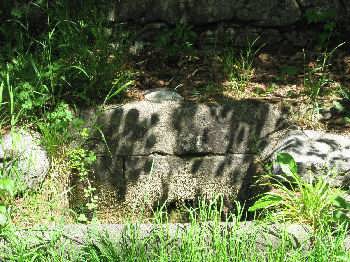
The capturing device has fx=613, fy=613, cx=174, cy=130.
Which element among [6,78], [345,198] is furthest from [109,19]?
[345,198]

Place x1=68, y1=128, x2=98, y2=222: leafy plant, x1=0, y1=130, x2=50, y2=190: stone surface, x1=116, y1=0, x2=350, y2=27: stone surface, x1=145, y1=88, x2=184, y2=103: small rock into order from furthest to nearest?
x1=116, y1=0, x2=350, y2=27: stone surface → x1=145, y1=88, x2=184, y2=103: small rock → x1=68, y1=128, x2=98, y2=222: leafy plant → x1=0, y1=130, x2=50, y2=190: stone surface

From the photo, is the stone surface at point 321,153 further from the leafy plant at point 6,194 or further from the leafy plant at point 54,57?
the leafy plant at point 6,194

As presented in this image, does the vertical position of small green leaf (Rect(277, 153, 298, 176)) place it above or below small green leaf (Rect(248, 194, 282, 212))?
above

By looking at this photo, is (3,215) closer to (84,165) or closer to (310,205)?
(84,165)

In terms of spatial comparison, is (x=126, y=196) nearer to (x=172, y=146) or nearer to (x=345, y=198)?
(x=172, y=146)

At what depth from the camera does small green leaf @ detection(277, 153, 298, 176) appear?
433 cm

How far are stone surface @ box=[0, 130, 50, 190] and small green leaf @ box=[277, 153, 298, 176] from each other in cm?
180

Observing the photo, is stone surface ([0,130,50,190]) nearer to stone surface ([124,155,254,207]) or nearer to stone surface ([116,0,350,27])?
stone surface ([124,155,254,207])

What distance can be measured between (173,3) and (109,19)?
66cm

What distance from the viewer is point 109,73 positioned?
530 centimetres

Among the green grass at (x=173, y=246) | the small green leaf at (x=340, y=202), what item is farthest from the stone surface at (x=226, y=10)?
the green grass at (x=173, y=246)

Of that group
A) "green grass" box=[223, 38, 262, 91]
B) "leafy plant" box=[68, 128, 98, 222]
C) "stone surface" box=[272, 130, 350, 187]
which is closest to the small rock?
"green grass" box=[223, 38, 262, 91]

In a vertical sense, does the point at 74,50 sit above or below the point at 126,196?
above

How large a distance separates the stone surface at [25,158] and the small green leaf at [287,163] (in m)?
1.80
